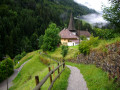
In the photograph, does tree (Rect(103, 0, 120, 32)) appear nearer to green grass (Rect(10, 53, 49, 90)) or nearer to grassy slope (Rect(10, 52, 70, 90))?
grassy slope (Rect(10, 52, 70, 90))

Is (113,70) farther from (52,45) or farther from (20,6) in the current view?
(20,6)

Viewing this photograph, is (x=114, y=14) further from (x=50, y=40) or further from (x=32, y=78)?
(x=50, y=40)

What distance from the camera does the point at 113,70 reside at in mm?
6938

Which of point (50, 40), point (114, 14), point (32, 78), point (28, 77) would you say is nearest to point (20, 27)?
point (50, 40)

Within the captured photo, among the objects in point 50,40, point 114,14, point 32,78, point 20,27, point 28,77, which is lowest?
point 28,77

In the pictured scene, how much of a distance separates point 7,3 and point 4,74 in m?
130

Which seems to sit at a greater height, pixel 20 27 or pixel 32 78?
pixel 20 27

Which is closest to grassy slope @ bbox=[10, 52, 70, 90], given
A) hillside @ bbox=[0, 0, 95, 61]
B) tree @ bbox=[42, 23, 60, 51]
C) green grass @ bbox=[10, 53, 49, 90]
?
green grass @ bbox=[10, 53, 49, 90]

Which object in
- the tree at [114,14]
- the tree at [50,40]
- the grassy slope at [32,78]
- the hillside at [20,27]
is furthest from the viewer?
the hillside at [20,27]

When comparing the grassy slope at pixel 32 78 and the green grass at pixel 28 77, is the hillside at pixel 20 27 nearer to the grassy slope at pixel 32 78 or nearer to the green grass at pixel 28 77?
the grassy slope at pixel 32 78

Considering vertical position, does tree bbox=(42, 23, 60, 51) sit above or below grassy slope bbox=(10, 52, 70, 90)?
above

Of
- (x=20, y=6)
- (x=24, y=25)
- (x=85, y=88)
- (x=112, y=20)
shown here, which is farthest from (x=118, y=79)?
(x=20, y=6)

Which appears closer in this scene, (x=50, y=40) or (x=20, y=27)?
(x=50, y=40)

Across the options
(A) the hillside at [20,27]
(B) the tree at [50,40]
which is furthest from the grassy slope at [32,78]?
(A) the hillside at [20,27]
